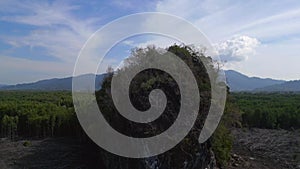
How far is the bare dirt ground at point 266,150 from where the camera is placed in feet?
52.5

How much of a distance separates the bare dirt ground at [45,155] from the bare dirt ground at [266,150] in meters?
7.09

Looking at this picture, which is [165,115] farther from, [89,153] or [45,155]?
Answer: [45,155]

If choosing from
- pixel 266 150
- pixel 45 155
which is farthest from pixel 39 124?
pixel 266 150

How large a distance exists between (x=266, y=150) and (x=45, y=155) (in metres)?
11.3

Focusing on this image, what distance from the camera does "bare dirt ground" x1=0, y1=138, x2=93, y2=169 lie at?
16.4 meters

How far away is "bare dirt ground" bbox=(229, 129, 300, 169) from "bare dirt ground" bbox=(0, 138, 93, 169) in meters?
7.09

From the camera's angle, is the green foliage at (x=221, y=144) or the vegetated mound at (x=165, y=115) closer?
the vegetated mound at (x=165, y=115)

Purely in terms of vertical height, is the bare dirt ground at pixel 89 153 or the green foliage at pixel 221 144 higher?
the green foliage at pixel 221 144

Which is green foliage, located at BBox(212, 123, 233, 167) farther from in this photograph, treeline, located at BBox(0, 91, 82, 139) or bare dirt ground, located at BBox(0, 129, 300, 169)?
treeline, located at BBox(0, 91, 82, 139)

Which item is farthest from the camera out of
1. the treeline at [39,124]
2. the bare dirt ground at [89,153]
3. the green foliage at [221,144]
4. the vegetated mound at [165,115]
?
the treeline at [39,124]

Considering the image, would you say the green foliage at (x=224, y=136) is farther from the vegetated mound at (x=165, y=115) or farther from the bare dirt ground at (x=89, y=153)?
the vegetated mound at (x=165, y=115)

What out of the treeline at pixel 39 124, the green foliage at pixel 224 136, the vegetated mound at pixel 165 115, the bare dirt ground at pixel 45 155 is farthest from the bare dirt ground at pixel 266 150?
the treeline at pixel 39 124

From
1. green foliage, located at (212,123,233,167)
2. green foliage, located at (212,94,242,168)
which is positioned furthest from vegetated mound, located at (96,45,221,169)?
green foliage, located at (212,94,242,168)

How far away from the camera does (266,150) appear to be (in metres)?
19.1
